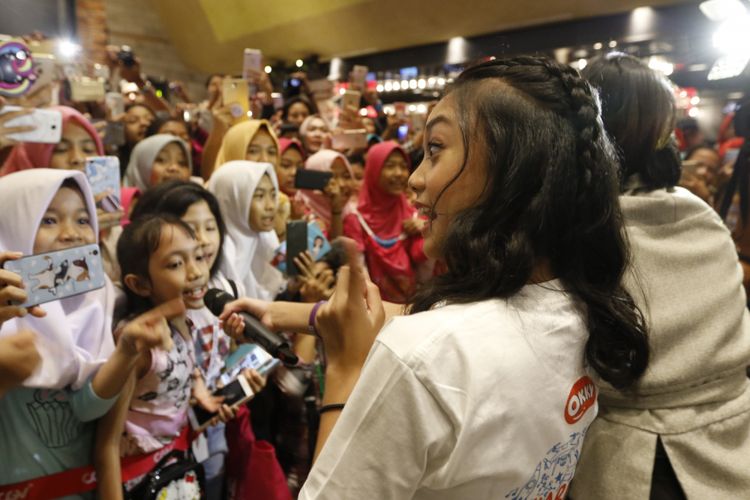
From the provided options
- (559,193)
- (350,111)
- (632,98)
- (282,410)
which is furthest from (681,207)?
(350,111)

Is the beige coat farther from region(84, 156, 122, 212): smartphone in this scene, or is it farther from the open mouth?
region(84, 156, 122, 212): smartphone

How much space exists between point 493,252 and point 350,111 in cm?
305

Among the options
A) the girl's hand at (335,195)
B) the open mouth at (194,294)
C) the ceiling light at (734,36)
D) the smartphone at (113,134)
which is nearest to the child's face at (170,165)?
the smartphone at (113,134)

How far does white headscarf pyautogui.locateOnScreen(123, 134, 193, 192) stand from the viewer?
256cm

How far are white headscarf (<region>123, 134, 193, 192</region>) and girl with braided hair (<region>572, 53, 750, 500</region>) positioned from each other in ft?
6.57

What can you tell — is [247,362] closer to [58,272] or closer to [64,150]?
[58,272]

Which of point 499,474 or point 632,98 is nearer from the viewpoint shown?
point 499,474

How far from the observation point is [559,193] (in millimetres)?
794

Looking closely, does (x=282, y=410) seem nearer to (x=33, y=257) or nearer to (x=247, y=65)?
(x=33, y=257)

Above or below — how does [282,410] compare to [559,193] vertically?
below

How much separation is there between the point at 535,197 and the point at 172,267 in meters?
1.13

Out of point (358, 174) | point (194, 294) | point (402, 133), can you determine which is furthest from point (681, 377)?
point (402, 133)

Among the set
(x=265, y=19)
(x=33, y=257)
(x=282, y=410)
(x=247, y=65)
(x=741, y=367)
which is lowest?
(x=282, y=410)

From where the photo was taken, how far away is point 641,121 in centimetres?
127
